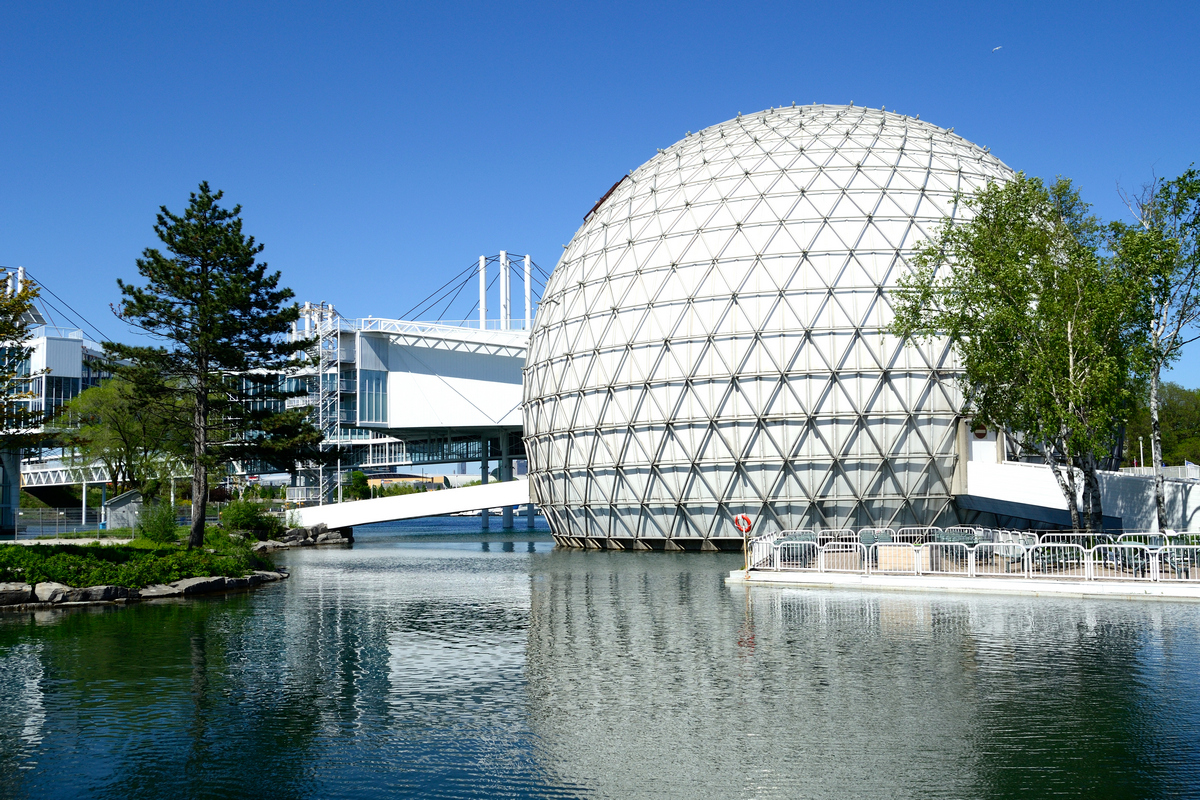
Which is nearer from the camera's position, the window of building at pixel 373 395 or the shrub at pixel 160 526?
the shrub at pixel 160 526

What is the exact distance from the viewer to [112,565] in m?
27.6

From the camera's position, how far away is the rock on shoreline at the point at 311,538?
5922 cm

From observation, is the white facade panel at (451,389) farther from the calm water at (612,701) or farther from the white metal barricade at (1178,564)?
the white metal barricade at (1178,564)

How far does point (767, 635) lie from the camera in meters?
18.6

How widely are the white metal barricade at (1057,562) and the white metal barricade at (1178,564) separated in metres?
1.88

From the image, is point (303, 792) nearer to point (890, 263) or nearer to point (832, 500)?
point (832, 500)

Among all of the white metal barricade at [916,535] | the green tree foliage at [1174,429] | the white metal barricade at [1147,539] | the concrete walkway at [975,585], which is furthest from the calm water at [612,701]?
the green tree foliage at [1174,429]

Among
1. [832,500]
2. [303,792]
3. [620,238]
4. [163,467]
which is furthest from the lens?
[163,467]

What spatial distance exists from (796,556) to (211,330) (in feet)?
77.2

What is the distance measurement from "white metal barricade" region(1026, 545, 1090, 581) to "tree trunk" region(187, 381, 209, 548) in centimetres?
2920

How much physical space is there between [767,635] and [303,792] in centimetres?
1092

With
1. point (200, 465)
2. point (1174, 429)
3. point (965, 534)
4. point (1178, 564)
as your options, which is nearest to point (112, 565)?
point (200, 465)

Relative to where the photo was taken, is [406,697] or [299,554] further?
[299,554]

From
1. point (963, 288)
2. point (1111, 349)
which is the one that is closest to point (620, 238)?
point (963, 288)
